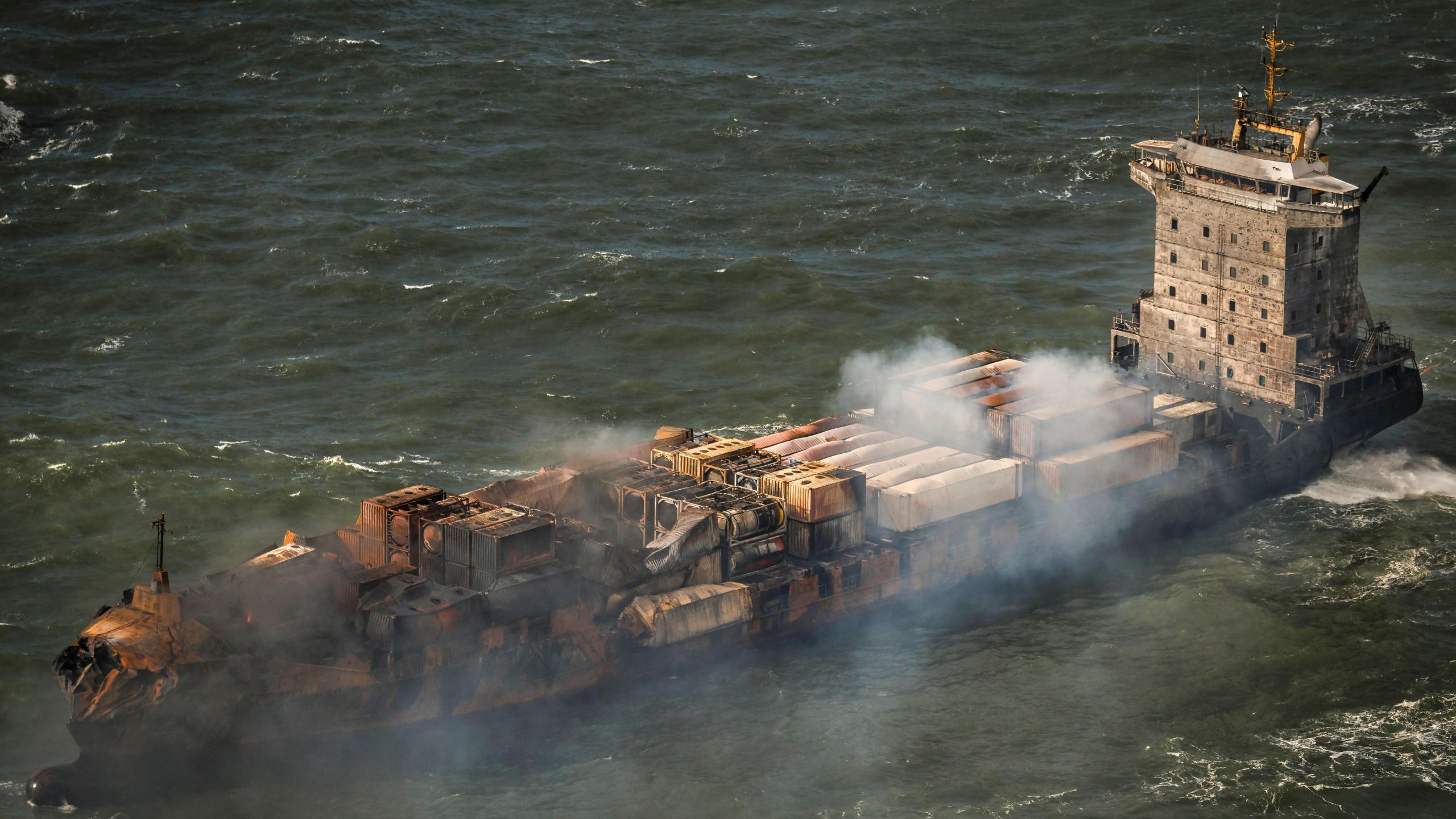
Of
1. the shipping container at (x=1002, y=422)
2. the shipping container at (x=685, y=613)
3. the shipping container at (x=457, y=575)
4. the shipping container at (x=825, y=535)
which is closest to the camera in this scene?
the shipping container at (x=457, y=575)

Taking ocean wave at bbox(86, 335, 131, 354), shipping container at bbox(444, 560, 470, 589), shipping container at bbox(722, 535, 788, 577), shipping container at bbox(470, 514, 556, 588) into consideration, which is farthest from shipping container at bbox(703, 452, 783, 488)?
ocean wave at bbox(86, 335, 131, 354)

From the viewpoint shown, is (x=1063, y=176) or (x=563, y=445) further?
(x=1063, y=176)

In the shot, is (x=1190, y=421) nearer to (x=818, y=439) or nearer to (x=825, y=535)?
(x=818, y=439)

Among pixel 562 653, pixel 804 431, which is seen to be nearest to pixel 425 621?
pixel 562 653

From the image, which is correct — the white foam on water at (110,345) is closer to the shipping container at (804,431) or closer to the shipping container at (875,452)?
the shipping container at (804,431)

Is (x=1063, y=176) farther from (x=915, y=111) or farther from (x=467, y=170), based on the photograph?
(x=467, y=170)

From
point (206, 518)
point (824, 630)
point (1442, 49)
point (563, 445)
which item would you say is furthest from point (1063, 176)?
point (206, 518)

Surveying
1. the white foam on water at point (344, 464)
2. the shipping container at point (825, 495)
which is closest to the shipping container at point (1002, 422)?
the shipping container at point (825, 495)
